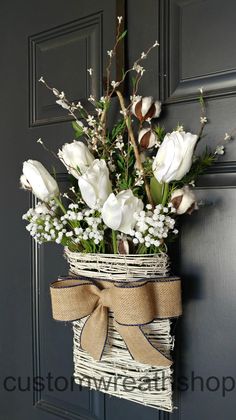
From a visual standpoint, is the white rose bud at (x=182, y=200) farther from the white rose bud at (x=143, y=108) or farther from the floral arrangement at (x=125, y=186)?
the white rose bud at (x=143, y=108)

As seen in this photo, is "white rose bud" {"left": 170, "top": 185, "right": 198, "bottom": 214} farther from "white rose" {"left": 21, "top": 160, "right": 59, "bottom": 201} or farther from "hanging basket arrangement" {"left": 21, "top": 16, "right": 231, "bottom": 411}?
"white rose" {"left": 21, "top": 160, "right": 59, "bottom": 201}

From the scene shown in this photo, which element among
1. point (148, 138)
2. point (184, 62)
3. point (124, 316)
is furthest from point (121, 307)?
point (184, 62)

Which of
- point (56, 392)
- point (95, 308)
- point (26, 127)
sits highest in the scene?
point (26, 127)

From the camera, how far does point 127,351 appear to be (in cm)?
60

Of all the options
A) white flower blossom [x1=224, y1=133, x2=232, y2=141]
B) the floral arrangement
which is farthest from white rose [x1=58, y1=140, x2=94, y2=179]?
white flower blossom [x1=224, y1=133, x2=232, y2=141]

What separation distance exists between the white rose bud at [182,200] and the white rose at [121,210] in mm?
48

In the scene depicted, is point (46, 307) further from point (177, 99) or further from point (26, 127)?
point (177, 99)

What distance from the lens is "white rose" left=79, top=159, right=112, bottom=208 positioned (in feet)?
1.81

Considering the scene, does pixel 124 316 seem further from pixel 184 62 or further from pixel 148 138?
pixel 184 62

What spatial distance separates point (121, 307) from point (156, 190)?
0.17 m

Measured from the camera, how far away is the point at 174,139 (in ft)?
1.71

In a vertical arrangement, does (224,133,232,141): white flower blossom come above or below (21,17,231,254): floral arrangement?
above

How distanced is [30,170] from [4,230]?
0.34m

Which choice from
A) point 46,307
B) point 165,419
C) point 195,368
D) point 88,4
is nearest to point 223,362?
point 195,368
